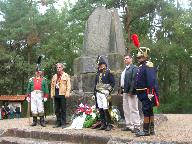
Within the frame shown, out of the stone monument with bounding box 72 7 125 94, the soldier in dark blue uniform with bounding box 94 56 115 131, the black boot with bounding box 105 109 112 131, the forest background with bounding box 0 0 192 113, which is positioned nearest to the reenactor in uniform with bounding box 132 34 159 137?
the soldier in dark blue uniform with bounding box 94 56 115 131

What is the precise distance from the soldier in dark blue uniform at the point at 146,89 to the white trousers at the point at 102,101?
1083 mm

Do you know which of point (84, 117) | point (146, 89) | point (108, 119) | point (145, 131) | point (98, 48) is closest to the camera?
point (145, 131)

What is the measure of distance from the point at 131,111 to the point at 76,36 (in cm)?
2345

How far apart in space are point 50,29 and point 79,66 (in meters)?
20.6

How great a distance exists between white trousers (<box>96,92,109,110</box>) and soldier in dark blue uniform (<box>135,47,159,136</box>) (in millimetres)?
1083

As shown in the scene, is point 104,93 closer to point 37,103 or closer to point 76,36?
point 37,103

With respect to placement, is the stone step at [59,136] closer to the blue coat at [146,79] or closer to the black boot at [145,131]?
the black boot at [145,131]

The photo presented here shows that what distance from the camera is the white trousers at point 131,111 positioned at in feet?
27.6

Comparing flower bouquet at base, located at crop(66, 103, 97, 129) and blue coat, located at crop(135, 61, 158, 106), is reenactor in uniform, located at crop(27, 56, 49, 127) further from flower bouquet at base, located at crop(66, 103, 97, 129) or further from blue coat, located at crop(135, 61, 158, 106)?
blue coat, located at crop(135, 61, 158, 106)

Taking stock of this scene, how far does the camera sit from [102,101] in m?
8.81

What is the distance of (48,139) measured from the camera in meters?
8.45

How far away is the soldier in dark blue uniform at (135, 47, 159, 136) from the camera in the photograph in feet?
25.1

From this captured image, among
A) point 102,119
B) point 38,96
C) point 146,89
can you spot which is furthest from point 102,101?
point 38,96

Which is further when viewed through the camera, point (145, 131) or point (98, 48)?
point (98, 48)
